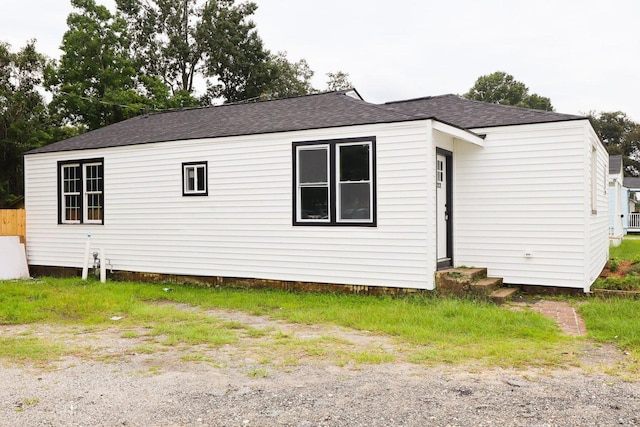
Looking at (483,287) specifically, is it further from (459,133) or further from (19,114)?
(19,114)

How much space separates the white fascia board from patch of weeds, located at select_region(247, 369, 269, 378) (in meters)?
5.28

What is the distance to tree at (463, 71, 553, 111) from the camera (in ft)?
158

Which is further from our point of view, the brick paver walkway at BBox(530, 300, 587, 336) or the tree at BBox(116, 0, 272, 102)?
the tree at BBox(116, 0, 272, 102)

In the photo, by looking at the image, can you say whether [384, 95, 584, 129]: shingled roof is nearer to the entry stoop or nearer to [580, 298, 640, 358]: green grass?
the entry stoop

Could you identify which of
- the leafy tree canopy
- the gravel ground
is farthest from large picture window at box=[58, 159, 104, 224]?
the leafy tree canopy

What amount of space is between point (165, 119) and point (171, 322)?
319 inches

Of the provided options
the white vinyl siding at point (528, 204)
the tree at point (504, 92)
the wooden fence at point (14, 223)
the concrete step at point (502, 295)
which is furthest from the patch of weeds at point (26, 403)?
the tree at point (504, 92)

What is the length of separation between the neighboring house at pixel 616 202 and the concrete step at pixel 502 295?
531 inches

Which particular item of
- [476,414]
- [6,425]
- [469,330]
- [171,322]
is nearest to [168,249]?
[171,322]

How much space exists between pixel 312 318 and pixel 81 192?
781 centimetres

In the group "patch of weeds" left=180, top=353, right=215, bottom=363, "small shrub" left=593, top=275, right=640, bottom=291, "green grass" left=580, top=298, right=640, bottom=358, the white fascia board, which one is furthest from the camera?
"small shrub" left=593, top=275, right=640, bottom=291

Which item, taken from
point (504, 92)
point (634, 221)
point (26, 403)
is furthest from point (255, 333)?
point (504, 92)

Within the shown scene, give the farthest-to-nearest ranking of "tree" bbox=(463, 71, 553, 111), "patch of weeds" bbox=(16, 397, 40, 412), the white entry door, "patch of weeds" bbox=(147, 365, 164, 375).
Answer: "tree" bbox=(463, 71, 553, 111) → the white entry door → "patch of weeds" bbox=(147, 365, 164, 375) → "patch of weeds" bbox=(16, 397, 40, 412)

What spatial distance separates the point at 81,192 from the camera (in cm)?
1288
